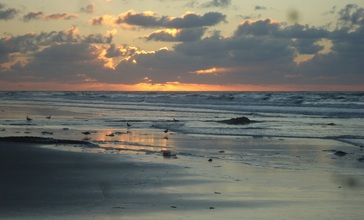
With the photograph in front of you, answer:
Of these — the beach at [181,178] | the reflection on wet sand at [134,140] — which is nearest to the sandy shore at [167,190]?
the beach at [181,178]

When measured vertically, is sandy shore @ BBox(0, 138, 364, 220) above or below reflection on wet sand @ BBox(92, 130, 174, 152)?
below

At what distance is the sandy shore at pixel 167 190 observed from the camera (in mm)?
8727

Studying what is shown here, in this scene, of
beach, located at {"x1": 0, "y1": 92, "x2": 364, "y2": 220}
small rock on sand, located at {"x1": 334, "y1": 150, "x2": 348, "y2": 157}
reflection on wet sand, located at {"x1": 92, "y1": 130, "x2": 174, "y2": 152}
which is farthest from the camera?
reflection on wet sand, located at {"x1": 92, "y1": 130, "x2": 174, "y2": 152}

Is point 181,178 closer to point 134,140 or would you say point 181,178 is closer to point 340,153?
point 340,153

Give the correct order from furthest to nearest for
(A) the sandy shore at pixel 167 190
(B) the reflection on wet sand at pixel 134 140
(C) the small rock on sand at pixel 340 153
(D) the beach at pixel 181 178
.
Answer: (B) the reflection on wet sand at pixel 134 140 → (C) the small rock on sand at pixel 340 153 → (D) the beach at pixel 181 178 → (A) the sandy shore at pixel 167 190

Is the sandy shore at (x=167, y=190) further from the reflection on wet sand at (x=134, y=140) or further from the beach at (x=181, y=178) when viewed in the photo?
the reflection on wet sand at (x=134, y=140)

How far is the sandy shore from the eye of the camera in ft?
28.6

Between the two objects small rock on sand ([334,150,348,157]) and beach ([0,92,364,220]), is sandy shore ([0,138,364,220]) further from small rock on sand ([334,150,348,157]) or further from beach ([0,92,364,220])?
small rock on sand ([334,150,348,157])

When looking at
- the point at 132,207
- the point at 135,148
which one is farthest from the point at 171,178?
the point at 135,148

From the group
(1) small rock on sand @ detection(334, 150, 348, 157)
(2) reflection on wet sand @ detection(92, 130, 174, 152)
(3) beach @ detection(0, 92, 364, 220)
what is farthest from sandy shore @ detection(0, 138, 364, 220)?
(1) small rock on sand @ detection(334, 150, 348, 157)

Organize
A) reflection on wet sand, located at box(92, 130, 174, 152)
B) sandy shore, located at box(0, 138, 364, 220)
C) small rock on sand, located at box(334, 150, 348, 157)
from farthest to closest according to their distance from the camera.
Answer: reflection on wet sand, located at box(92, 130, 174, 152) → small rock on sand, located at box(334, 150, 348, 157) → sandy shore, located at box(0, 138, 364, 220)

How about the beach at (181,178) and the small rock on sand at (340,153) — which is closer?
the beach at (181,178)

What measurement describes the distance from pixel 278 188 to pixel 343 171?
306 centimetres

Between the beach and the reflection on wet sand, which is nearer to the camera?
the beach
